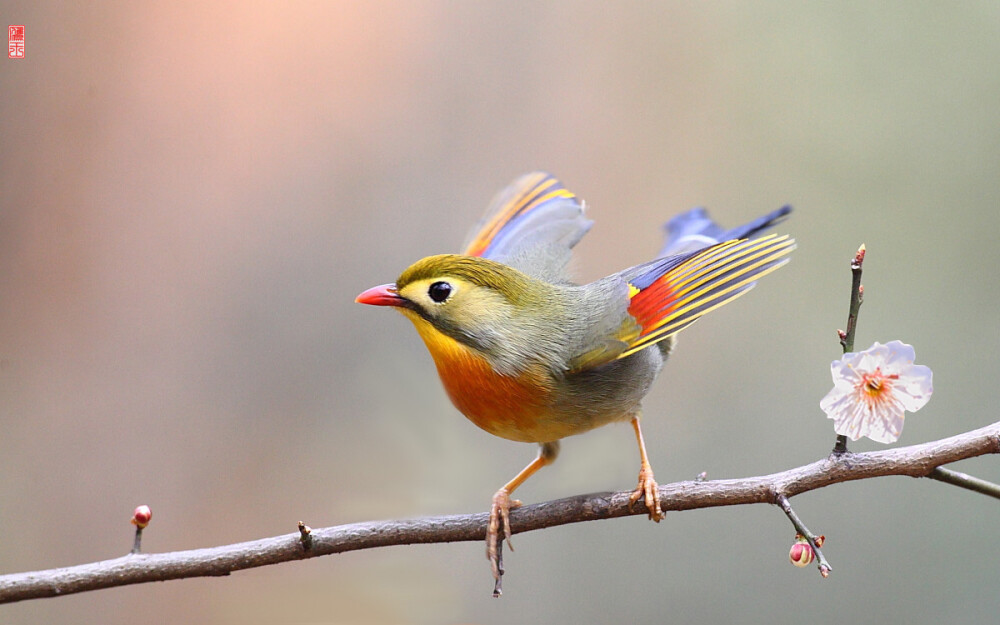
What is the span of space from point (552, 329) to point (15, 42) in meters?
1.86

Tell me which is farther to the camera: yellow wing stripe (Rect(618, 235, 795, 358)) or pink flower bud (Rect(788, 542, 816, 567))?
yellow wing stripe (Rect(618, 235, 795, 358))

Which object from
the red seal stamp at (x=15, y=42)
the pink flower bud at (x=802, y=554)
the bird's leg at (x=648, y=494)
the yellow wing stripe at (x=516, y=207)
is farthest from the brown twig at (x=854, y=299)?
the red seal stamp at (x=15, y=42)

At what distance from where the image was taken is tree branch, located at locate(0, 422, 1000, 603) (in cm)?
154

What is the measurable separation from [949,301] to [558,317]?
1810mm

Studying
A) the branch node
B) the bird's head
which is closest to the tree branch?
the branch node

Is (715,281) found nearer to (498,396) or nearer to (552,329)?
(552,329)

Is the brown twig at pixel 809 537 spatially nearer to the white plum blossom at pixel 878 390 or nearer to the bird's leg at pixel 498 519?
the white plum blossom at pixel 878 390

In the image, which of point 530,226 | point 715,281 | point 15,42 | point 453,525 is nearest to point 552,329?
point 715,281

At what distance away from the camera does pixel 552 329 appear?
188 cm

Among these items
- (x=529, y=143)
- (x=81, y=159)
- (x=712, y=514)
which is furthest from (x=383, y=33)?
(x=712, y=514)

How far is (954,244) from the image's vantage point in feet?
10.1

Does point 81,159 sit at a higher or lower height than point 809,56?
lower

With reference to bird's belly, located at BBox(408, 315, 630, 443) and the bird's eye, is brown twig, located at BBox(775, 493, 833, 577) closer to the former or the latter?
bird's belly, located at BBox(408, 315, 630, 443)

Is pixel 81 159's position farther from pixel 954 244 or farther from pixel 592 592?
pixel 954 244
